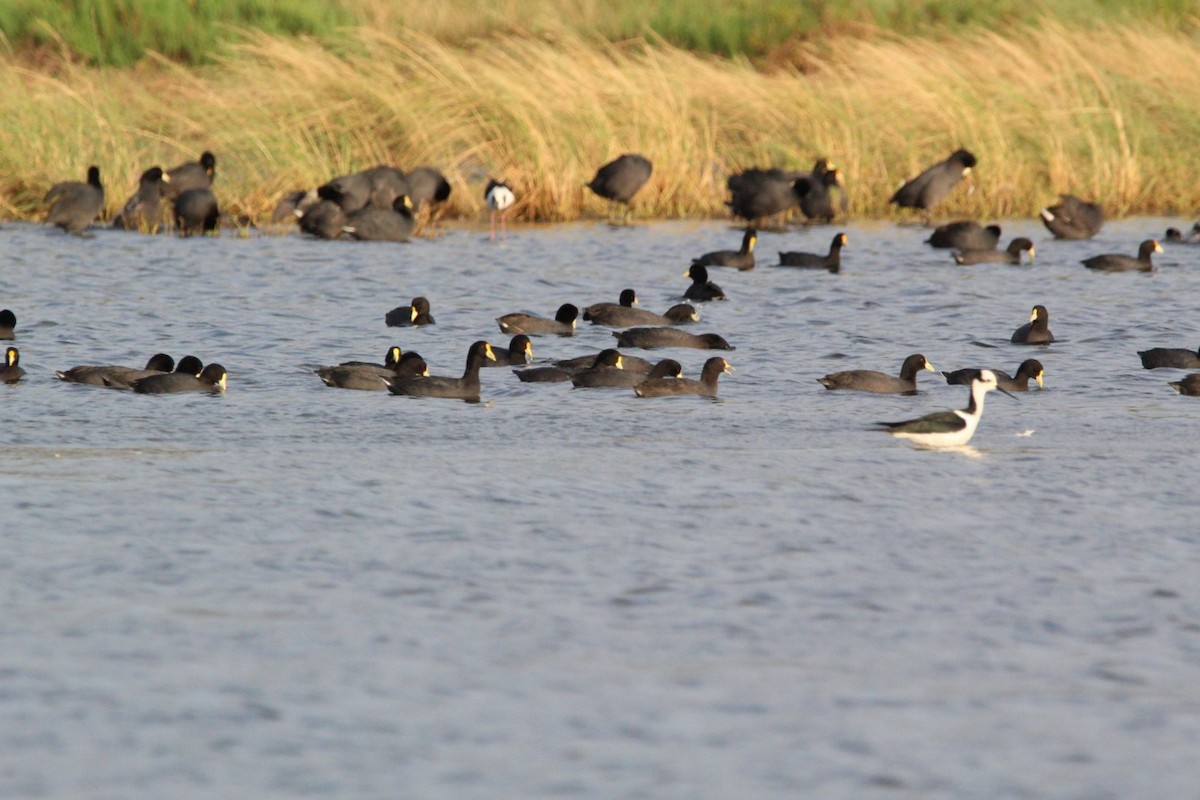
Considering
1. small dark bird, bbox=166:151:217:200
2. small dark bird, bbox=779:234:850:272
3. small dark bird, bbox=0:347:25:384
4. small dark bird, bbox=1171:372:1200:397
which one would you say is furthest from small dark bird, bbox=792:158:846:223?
small dark bird, bbox=0:347:25:384

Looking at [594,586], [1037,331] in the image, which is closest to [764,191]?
[1037,331]

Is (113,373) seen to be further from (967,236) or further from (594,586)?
(967,236)

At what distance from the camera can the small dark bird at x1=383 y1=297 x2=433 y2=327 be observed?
17531 millimetres

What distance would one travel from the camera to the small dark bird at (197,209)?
23594mm

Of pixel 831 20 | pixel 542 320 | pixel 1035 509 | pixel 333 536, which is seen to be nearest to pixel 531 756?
pixel 333 536

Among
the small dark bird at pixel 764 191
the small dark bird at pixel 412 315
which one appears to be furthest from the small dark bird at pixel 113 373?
the small dark bird at pixel 764 191

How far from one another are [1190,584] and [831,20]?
2828cm

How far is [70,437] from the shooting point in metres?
12.3

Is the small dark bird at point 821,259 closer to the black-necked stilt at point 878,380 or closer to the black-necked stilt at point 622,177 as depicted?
the black-necked stilt at point 622,177

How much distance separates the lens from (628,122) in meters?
26.4

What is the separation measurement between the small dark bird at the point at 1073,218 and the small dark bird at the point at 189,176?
412 inches

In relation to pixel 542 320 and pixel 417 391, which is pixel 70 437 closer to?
pixel 417 391

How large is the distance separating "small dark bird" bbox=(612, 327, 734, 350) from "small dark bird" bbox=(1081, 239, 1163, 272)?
6698 millimetres

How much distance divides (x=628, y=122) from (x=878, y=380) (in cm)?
1268
